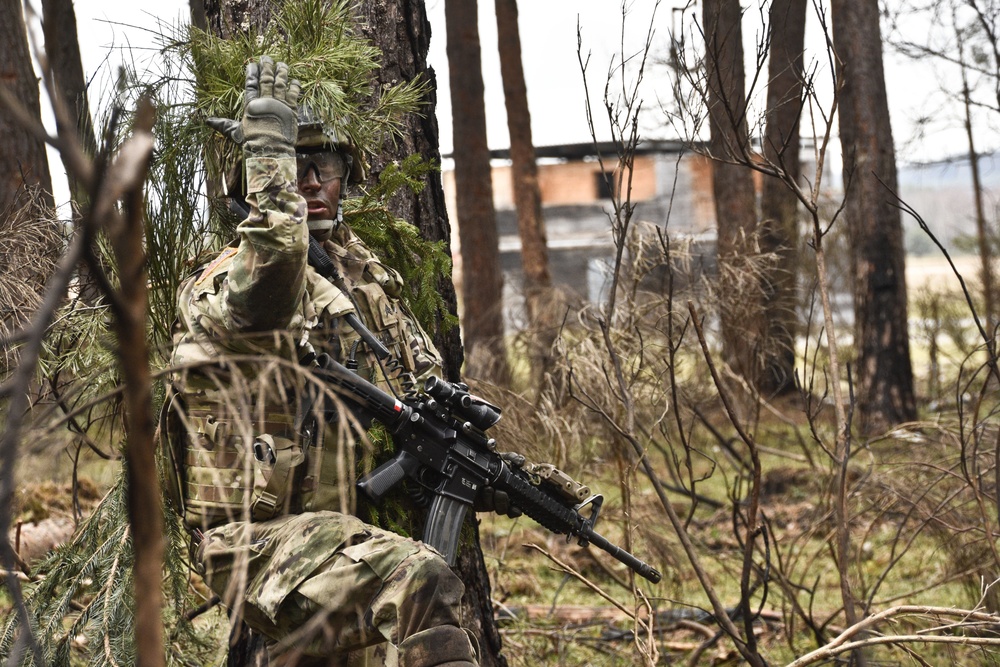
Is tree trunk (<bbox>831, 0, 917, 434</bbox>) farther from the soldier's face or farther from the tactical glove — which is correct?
the tactical glove

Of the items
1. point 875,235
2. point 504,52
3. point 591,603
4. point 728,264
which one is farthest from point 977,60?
point 591,603

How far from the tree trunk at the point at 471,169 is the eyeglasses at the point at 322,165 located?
21.6 feet

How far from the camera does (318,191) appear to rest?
3016 millimetres

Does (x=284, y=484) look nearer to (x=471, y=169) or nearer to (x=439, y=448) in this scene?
(x=439, y=448)

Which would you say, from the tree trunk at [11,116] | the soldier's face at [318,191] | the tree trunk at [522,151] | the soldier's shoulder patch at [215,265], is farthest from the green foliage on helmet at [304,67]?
the tree trunk at [522,151]

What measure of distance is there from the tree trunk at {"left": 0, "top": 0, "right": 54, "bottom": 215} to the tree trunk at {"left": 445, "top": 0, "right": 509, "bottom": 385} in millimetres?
4874

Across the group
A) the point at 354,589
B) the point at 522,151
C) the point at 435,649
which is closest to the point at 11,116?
the point at 354,589

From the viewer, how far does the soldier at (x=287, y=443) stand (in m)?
2.58

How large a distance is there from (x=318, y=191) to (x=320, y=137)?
16 centimetres

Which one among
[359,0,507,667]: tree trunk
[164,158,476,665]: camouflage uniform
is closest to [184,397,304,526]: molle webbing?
[164,158,476,665]: camouflage uniform

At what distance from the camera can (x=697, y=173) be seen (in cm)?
2352

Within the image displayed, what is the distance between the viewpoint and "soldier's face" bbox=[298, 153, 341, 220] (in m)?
2.99

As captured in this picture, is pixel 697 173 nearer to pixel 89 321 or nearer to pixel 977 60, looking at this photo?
pixel 977 60

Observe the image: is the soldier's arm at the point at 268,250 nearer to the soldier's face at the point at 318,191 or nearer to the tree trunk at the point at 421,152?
the soldier's face at the point at 318,191
